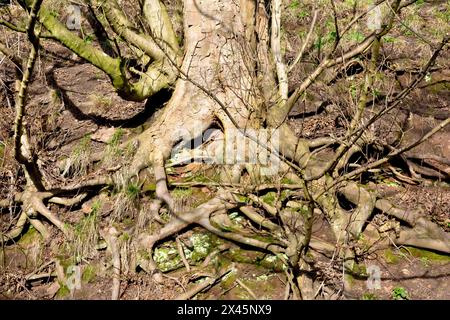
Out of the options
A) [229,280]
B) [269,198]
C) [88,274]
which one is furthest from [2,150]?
[229,280]

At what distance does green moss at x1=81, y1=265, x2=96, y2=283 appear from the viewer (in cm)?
455

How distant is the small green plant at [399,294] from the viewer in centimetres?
413

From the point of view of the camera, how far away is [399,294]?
4.16m

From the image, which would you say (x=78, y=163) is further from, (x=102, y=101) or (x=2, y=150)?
(x=102, y=101)

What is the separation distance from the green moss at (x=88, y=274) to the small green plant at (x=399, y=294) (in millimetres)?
2864

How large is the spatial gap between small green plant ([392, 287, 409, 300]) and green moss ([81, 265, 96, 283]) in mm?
2864

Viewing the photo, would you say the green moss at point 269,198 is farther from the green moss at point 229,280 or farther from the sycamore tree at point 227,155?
the green moss at point 229,280

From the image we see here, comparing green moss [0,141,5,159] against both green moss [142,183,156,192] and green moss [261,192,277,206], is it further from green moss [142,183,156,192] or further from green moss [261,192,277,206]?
green moss [261,192,277,206]

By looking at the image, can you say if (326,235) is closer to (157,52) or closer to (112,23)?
(157,52)

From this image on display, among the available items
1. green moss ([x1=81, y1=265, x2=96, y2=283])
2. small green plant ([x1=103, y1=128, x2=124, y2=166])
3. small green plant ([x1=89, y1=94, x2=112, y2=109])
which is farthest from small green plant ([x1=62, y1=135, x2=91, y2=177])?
green moss ([x1=81, y1=265, x2=96, y2=283])
